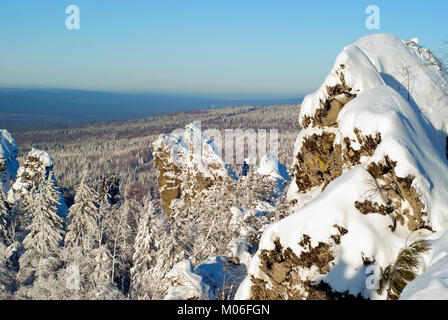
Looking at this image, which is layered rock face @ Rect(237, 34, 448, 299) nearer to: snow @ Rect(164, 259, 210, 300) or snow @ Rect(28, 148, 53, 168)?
snow @ Rect(164, 259, 210, 300)

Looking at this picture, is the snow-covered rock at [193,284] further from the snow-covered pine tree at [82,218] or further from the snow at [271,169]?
the snow at [271,169]

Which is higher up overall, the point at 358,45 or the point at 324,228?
the point at 358,45

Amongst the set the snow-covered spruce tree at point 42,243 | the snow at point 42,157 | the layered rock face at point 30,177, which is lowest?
the snow-covered spruce tree at point 42,243

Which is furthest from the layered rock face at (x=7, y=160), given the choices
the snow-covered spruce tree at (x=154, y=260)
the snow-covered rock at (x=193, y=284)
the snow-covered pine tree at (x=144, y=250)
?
the snow-covered rock at (x=193, y=284)

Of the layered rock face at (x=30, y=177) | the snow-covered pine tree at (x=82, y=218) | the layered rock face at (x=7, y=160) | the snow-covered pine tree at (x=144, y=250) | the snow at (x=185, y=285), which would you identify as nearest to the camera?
the snow at (x=185, y=285)
